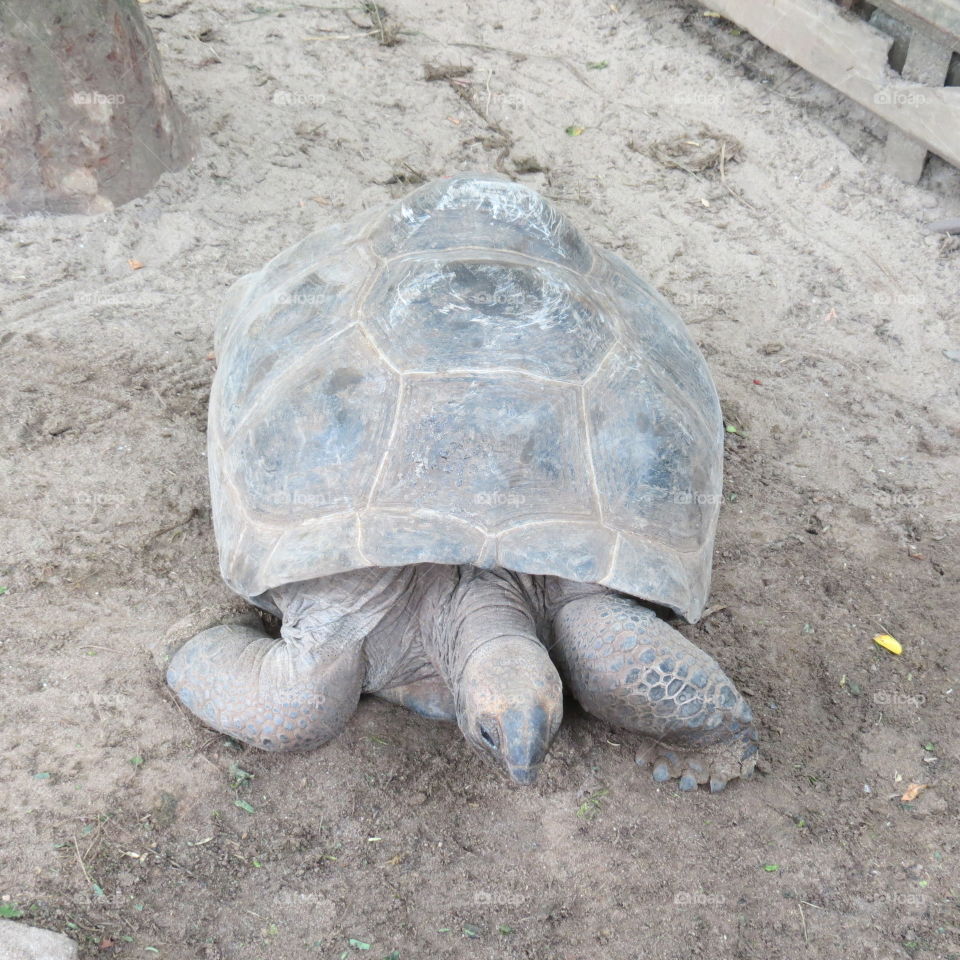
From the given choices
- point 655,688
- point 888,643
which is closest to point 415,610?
point 655,688

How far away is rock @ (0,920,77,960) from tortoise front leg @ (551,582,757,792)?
1.36 meters

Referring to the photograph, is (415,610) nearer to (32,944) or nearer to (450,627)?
(450,627)

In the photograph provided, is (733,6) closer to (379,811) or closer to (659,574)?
(659,574)

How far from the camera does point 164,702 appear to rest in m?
2.88

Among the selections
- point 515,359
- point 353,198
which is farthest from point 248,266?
point 515,359

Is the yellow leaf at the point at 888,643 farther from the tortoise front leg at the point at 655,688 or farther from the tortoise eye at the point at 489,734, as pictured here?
the tortoise eye at the point at 489,734

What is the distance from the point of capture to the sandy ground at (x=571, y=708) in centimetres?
248

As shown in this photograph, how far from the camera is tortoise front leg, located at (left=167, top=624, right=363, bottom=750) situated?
2709mm

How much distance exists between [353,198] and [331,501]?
2930mm

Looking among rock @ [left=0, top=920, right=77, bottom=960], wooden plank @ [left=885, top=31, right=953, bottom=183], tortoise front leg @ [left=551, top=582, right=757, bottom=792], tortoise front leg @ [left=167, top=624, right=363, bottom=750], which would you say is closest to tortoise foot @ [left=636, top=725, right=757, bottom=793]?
tortoise front leg @ [left=551, top=582, right=757, bottom=792]

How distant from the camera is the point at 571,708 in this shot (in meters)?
3.01

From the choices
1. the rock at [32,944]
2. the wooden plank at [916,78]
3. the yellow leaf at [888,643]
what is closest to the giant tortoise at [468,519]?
the rock at [32,944]

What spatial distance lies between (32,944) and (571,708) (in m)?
1.52

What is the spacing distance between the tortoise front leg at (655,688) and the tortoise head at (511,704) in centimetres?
19
